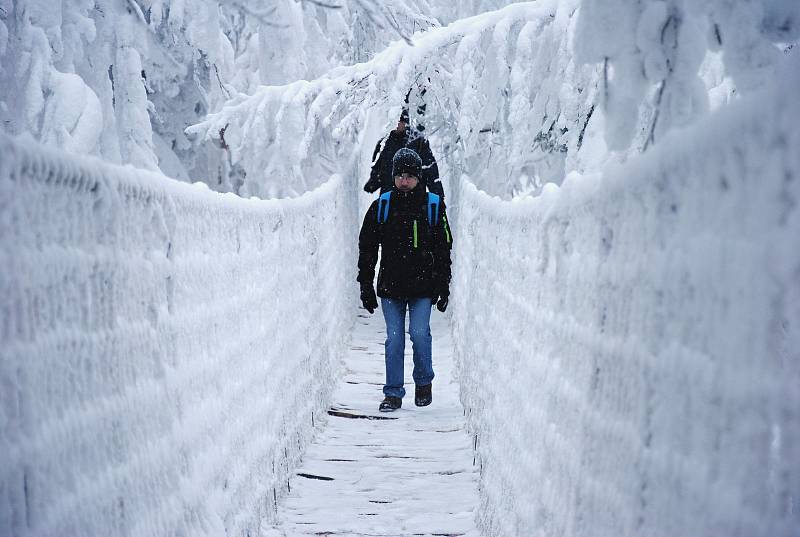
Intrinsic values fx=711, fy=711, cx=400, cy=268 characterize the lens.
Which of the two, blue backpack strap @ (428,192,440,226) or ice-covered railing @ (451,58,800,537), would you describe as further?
blue backpack strap @ (428,192,440,226)

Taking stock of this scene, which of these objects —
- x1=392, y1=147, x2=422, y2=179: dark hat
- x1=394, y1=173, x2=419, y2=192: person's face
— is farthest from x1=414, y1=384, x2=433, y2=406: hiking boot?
x1=392, y1=147, x2=422, y2=179: dark hat

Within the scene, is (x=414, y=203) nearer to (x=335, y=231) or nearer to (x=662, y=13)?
(x=335, y=231)

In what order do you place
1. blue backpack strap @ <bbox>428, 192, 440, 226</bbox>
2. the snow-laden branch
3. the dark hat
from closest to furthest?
1. the snow-laden branch
2. the dark hat
3. blue backpack strap @ <bbox>428, 192, 440, 226</bbox>

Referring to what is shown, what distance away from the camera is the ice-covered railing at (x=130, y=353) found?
1.16 metres

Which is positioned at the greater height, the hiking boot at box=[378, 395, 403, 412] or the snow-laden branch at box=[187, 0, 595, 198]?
the snow-laden branch at box=[187, 0, 595, 198]

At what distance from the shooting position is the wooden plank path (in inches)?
130

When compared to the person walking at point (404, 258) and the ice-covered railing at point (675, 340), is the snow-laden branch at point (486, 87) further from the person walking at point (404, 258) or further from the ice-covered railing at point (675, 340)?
the ice-covered railing at point (675, 340)

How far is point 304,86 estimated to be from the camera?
6.05 meters

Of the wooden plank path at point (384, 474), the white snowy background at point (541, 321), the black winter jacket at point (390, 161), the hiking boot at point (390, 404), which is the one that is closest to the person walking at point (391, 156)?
the black winter jacket at point (390, 161)

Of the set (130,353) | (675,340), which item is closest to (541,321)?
(675,340)

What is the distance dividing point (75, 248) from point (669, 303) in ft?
3.59

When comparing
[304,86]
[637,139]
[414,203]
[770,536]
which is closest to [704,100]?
[770,536]

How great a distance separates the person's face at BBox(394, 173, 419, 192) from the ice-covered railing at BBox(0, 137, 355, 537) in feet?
5.82

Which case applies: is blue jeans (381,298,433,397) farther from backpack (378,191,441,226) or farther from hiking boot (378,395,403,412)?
backpack (378,191,441,226)
